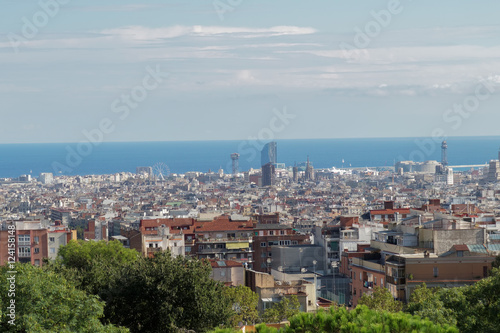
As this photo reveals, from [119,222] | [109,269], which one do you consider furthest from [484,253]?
[119,222]

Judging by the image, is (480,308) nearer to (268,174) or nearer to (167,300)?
(167,300)

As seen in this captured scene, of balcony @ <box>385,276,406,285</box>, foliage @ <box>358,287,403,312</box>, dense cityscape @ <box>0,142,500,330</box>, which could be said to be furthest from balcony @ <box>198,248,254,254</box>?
foliage @ <box>358,287,403,312</box>

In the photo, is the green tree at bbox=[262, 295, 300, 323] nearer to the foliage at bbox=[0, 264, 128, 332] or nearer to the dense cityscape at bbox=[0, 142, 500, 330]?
the dense cityscape at bbox=[0, 142, 500, 330]

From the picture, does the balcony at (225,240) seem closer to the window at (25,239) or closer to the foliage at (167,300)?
the window at (25,239)

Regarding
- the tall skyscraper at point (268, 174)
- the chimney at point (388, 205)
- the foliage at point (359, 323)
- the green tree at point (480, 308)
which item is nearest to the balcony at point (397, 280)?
the green tree at point (480, 308)

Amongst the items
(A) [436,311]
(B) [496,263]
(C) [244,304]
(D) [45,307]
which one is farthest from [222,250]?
(D) [45,307]

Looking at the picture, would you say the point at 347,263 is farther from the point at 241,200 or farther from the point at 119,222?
the point at 241,200
